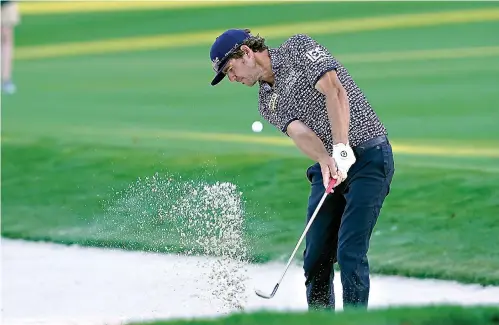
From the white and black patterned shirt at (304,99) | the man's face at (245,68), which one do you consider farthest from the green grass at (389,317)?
the man's face at (245,68)

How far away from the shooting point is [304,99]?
650cm

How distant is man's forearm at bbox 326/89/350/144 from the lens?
20.6 ft

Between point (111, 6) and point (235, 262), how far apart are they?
2244 cm

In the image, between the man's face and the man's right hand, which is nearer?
the man's right hand

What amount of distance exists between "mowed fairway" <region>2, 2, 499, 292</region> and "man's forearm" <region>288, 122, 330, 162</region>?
2143 millimetres

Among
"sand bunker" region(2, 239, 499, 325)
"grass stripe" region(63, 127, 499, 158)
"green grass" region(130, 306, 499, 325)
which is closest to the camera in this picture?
"green grass" region(130, 306, 499, 325)

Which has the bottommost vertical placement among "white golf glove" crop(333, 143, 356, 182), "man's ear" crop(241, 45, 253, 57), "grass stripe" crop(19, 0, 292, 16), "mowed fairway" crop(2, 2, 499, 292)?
"grass stripe" crop(19, 0, 292, 16)

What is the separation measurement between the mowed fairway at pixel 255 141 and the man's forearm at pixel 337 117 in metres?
2.28

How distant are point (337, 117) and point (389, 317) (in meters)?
2.26

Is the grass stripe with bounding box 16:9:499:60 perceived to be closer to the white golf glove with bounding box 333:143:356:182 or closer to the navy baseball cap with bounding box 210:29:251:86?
the navy baseball cap with bounding box 210:29:251:86

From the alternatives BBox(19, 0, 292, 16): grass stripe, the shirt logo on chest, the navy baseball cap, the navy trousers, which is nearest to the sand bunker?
the navy trousers

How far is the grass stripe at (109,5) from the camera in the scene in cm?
2758

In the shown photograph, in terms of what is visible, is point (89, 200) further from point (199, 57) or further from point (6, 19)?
point (6, 19)

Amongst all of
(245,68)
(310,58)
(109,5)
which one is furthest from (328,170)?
(109,5)
